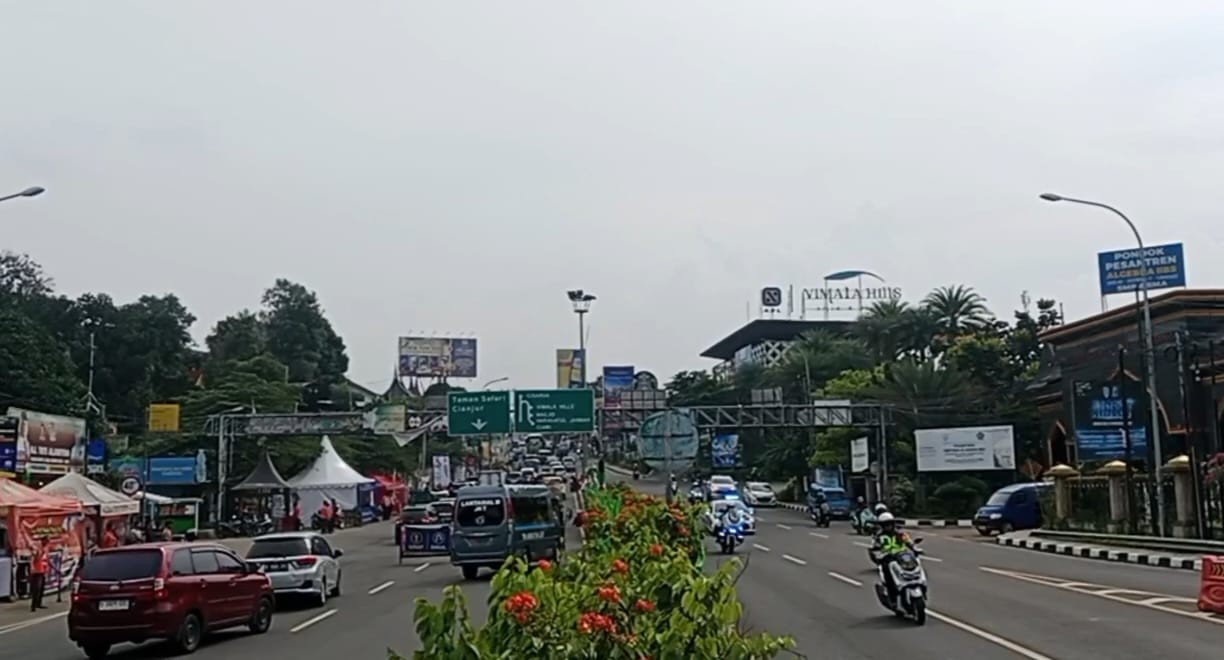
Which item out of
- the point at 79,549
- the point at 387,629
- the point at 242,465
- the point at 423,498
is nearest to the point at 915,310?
the point at 423,498

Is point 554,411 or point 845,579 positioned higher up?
point 554,411

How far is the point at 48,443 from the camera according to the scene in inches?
1618

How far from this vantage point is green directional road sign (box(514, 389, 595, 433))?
51.8 metres

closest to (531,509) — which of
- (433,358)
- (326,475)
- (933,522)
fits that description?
(933,522)

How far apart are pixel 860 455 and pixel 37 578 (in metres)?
46.3

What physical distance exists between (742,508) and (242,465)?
3461 cm

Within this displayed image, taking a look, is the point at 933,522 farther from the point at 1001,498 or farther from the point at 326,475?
the point at 326,475

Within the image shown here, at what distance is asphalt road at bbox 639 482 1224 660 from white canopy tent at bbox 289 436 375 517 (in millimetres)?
33379

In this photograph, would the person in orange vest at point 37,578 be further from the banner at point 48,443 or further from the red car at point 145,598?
the red car at point 145,598

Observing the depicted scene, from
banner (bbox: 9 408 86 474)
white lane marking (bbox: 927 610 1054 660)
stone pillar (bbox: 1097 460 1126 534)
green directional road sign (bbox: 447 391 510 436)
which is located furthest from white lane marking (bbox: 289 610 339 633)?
green directional road sign (bbox: 447 391 510 436)

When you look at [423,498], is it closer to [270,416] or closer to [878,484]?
[270,416]

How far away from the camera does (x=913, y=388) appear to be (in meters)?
64.4

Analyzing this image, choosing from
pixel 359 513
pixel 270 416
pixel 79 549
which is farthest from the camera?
pixel 359 513

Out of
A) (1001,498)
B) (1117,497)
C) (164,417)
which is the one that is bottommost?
(1001,498)
